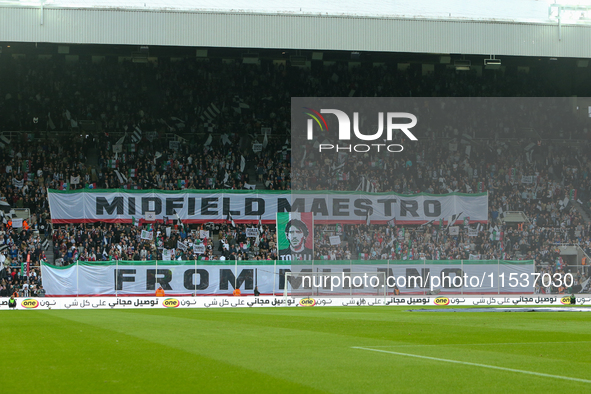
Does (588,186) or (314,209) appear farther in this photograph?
(588,186)

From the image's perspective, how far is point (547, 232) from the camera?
146 ft

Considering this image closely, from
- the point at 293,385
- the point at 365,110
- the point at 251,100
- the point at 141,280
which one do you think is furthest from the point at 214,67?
the point at 293,385

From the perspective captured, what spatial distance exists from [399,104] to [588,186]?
13.6 metres

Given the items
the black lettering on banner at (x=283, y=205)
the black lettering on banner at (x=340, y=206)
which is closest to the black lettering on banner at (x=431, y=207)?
the black lettering on banner at (x=340, y=206)

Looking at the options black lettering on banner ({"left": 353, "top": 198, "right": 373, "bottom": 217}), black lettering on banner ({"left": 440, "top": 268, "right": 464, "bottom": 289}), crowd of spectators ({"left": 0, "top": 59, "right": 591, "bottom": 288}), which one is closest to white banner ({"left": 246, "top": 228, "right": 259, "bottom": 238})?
crowd of spectators ({"left": 0, "top": 59, "right": 591, "bottom": 288})

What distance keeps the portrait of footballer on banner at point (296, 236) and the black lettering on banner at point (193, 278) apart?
170 inches

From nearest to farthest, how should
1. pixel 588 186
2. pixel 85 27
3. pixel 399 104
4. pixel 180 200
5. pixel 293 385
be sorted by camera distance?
pixel 293 385 < pixel 85 27 < pixel 180 200 < pixel 588 186 < pixel 399 104

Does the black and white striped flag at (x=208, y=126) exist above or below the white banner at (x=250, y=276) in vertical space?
above

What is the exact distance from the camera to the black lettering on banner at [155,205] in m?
42.3

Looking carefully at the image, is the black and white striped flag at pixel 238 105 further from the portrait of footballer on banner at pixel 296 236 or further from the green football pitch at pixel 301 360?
the green football pitch at pixel 301 360

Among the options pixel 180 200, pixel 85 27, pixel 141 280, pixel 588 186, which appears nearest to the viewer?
pixel 141 280

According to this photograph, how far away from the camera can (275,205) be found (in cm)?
4316

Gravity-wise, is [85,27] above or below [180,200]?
above

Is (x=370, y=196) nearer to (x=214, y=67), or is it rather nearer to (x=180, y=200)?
(x=180, y=200)
